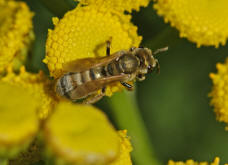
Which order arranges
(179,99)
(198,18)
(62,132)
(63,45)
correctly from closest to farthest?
(62,132) → (63,45) → (198,18) → (179,99)

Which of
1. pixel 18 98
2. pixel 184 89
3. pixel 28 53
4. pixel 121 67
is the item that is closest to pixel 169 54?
pixel 184 89

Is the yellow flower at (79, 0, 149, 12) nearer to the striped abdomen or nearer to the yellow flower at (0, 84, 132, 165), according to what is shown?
the striped abdomen

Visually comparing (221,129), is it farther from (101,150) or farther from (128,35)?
(101,150)

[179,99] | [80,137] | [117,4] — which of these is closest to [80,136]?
[80,137]

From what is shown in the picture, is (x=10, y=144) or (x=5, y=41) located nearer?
(x=10, y=144)

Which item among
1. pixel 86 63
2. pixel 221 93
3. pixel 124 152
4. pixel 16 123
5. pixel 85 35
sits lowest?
pixel 124 152

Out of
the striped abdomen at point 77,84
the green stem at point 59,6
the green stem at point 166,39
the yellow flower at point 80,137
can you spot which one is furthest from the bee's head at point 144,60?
the yellow flower at point 80,137

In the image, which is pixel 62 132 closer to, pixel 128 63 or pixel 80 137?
pixel 80 137
